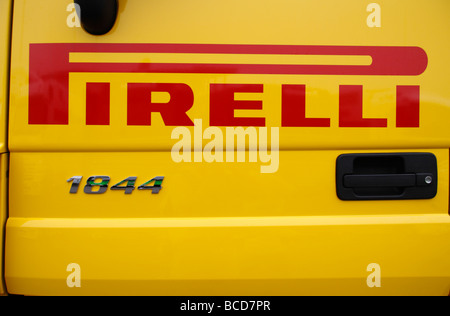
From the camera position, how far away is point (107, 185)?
1347mm

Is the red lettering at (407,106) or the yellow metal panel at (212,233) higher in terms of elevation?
the red lettering at (407,106)

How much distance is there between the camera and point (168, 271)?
1336 millimetres

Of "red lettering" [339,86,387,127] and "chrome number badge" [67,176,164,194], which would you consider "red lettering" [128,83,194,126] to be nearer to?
"chrome number badge" [67,176,164,194]

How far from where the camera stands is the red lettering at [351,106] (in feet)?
4.42

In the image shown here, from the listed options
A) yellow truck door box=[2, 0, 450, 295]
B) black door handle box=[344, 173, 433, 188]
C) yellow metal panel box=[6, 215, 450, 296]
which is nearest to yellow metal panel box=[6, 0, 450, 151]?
yellow truck door box=[2, 0, 450, 295]

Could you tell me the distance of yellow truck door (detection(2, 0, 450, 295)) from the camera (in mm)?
1326

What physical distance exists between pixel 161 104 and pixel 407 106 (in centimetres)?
100

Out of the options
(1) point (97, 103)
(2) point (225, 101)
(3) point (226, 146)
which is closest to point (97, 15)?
(1) point (97, 103)

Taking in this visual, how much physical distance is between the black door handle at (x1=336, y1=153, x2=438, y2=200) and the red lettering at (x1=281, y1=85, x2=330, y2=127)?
180 mm

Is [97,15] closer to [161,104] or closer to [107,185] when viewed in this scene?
[161,104]

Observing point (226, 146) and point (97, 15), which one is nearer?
point (97, 15)

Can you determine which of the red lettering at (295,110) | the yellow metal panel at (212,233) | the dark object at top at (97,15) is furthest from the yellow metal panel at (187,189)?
the dark object at top at (97,15)

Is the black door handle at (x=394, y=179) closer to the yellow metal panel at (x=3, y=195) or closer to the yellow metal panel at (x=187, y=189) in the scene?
the yellow metal panel at (x=187, y=189)
